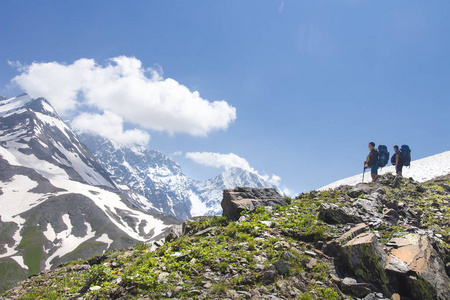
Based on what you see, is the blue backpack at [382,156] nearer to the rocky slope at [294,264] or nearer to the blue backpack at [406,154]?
the blue backpack at [406,154]

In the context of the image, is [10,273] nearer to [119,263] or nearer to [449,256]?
[119,263]

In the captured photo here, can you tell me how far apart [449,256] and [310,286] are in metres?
Answer: 5.68

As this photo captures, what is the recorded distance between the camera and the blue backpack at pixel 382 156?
25.0m

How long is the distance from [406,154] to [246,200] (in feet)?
67.8

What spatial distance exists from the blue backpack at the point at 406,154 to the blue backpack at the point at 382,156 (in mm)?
1928

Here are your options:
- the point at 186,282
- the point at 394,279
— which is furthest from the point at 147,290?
the point at 394,279

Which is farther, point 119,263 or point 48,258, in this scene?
point 48,258

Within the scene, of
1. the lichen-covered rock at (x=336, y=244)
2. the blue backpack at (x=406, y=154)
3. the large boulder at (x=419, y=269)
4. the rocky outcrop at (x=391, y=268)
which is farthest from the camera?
the blue backpack at (x=406, y=154)

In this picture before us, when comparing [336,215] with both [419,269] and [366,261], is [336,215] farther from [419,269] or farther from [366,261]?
[419,269]

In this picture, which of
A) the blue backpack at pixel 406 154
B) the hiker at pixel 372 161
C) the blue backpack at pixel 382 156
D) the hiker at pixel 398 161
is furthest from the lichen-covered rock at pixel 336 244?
the blue backpack at pixel 406 154

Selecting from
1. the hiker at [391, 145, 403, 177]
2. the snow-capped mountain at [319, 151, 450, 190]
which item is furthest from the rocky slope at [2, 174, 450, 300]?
the snow-capped mountain at [319, 151, 450, 190]

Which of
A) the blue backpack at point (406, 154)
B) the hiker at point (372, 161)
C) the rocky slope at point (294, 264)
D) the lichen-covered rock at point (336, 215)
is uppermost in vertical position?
the blue backpack at point (406, 154)

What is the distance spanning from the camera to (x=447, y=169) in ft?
94.4

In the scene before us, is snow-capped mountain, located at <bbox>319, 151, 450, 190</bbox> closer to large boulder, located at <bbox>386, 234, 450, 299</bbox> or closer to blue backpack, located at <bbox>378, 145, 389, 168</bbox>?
blue backpack, located at <bbox>378, 145, 389, 168</bbox>
